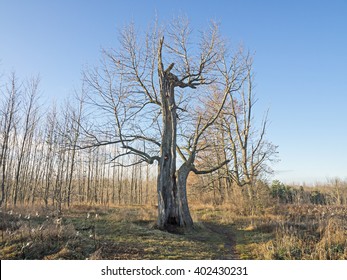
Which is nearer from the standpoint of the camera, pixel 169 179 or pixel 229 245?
pixel 229 245

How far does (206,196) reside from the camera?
2631 cm

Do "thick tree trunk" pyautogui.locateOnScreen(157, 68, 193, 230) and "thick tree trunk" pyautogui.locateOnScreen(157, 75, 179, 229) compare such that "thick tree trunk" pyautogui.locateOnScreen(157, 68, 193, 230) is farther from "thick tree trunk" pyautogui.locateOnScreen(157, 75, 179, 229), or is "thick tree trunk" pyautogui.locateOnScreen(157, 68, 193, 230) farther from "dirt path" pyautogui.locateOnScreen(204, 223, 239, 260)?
"dirt path" pyautogui.locateOnScreen(204, 223, 239, 260)

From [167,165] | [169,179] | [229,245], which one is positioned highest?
[167,165]

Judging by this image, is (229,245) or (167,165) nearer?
(229,245)

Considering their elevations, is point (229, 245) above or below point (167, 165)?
below

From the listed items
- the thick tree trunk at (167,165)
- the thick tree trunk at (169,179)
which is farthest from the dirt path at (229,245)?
the thick tree trunk at (167,165)

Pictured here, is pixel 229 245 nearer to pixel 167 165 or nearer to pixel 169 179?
pixel 169 179

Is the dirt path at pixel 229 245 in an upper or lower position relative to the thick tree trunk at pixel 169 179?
lower

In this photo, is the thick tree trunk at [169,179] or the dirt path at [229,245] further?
the thick tree trunk at [169,179]

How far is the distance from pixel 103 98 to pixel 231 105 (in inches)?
436

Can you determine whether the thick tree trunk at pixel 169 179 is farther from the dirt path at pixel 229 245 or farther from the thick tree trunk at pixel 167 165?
the dirt path at pixel 229 245

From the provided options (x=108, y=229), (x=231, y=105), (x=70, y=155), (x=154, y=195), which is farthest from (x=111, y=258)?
(x=154, y=195)

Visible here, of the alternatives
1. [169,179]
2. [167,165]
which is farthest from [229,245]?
[167,165]
